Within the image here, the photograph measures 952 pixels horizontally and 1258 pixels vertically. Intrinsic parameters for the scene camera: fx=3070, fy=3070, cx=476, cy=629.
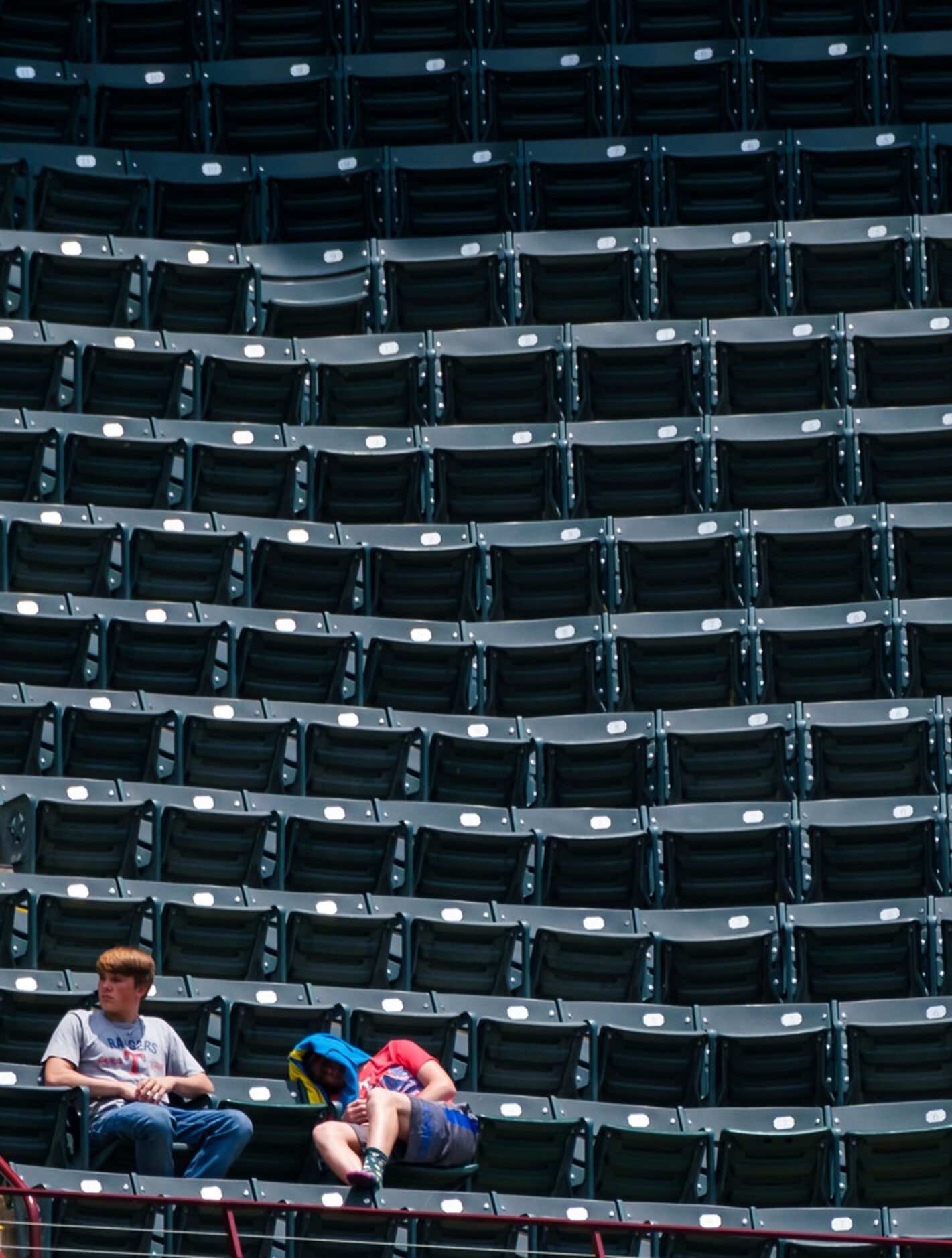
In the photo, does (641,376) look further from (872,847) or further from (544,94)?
(872,847)

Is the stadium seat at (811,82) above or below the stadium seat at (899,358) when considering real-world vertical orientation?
above

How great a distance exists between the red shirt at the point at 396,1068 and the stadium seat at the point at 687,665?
2.14m

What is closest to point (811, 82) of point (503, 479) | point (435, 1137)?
point (503, 479)

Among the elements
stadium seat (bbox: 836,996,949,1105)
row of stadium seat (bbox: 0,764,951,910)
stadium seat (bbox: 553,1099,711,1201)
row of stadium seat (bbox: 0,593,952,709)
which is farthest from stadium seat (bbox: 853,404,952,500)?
stadium seat (bbox: 553,1099,711,1201)

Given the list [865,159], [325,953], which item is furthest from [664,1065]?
[865,159]

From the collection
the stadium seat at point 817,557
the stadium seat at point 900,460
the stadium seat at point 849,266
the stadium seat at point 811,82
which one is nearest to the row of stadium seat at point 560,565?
the stadium seat at point 817,557

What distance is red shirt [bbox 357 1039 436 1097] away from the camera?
711cm

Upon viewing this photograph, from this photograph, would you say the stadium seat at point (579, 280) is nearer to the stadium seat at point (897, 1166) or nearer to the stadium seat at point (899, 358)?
the stadium seat at point (899, 358)

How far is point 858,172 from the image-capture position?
10.8m

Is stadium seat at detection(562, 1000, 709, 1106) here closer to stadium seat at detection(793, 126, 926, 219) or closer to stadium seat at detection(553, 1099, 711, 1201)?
stadium seat at detection(553, 1099, 711, 1201)

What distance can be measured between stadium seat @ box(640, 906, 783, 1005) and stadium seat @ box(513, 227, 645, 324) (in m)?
2.81

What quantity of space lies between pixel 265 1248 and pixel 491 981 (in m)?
1.83

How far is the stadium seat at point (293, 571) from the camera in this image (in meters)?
9.40

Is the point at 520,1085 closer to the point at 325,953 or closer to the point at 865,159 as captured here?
the point at 325,953
